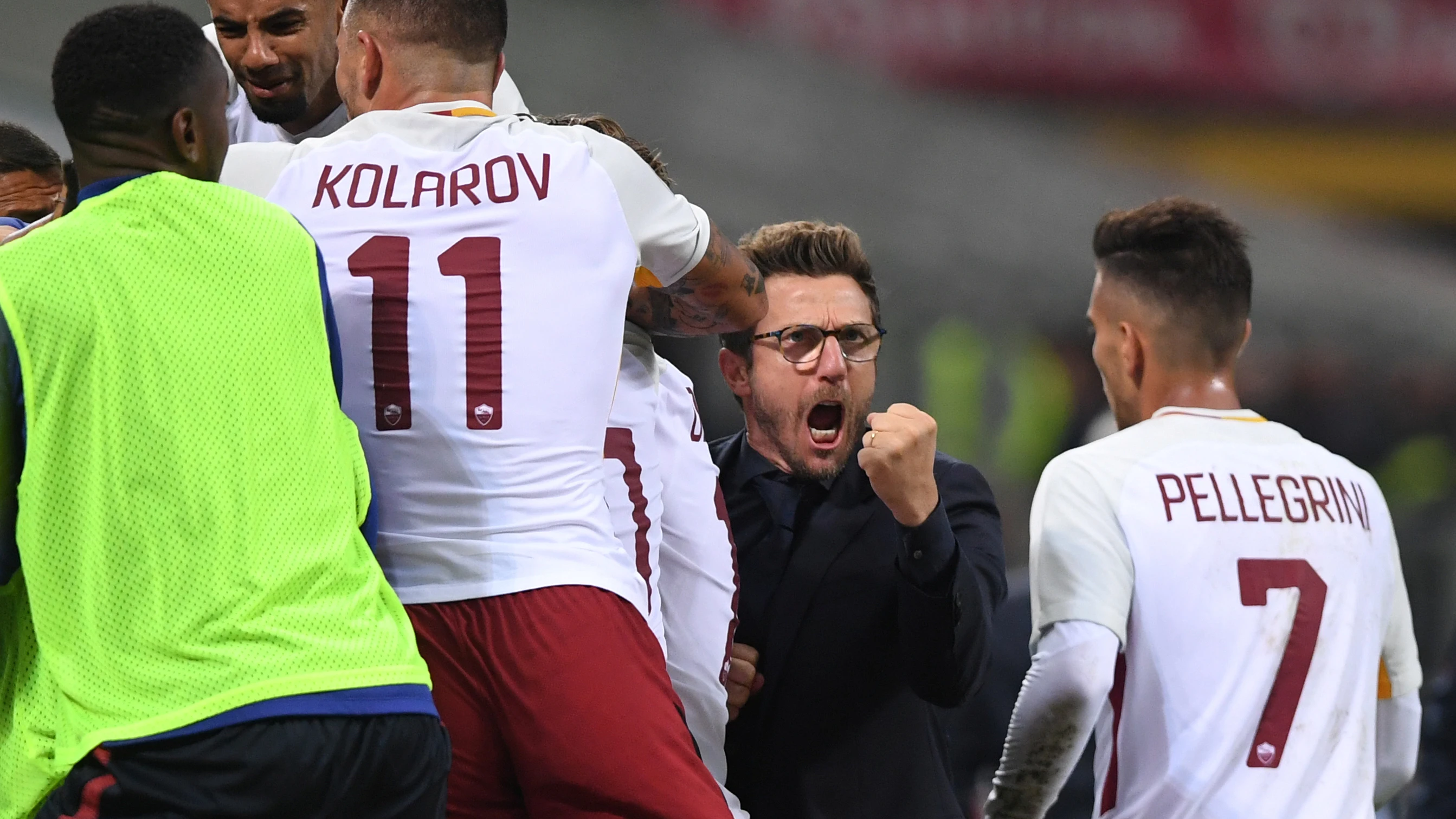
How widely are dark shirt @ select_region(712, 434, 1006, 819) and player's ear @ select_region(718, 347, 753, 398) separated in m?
0.24

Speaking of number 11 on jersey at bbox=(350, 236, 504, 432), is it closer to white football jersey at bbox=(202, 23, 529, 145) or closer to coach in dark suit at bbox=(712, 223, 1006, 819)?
coach in dark suit at bbox=(712, 223, 1006, 819)

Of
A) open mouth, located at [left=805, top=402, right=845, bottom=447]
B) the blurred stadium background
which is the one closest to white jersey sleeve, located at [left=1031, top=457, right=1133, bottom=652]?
open mouth, located at [left=805, top=402, right=845, bottom=447]

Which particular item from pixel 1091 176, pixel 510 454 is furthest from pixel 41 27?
pixel 1091 176

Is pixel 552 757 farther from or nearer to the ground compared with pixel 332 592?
nearer to the ground

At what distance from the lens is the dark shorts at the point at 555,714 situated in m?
2.18

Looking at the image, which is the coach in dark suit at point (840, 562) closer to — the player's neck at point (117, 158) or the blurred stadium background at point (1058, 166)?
the player's neck at point (117, 158)

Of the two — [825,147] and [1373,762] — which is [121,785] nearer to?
[1373,762]

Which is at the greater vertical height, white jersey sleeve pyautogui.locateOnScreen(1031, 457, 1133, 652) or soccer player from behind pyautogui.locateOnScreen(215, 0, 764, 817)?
soccer player from behind pyautogui.locateOnScreen(215, 0, 764, 817)

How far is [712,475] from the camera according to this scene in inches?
116

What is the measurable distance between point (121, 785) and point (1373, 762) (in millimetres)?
2297

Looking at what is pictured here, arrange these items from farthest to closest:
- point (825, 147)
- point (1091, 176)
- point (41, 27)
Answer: point (1091, 176) < point (825, 147) < point (41, 27)

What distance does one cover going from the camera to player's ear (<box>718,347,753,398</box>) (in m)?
3.34

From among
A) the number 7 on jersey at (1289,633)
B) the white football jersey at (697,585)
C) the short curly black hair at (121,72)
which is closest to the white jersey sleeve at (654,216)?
the white football jersey at (697,585)

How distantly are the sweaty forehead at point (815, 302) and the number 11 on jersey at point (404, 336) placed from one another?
1073 millimetres
